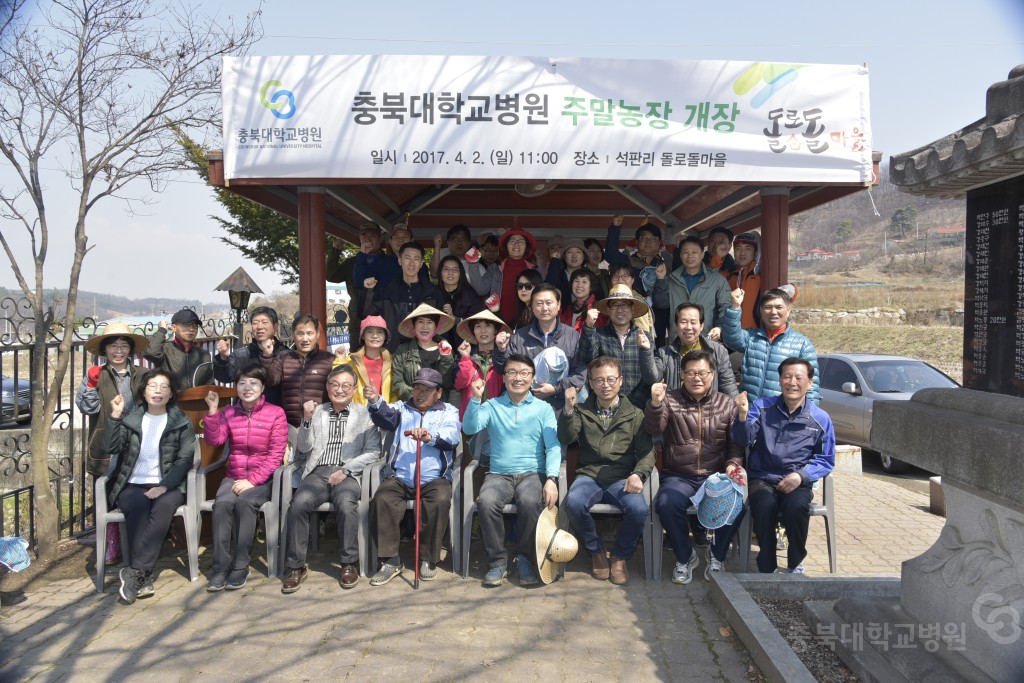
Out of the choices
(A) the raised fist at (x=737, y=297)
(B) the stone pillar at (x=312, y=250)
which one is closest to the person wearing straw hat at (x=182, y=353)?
(B) the stone pillar at (x=312, y=250)

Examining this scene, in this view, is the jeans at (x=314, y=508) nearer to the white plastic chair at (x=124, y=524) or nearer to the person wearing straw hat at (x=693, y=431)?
the white plastic chair at (x=124, y=524)

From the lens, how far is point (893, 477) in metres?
8.95

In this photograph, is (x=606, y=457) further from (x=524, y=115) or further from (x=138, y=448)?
(x=138, y=448)

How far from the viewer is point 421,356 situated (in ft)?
17.9

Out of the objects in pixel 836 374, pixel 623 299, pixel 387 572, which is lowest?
pixel 387 572

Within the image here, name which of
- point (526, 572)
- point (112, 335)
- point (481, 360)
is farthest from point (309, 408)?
point (526, 572)

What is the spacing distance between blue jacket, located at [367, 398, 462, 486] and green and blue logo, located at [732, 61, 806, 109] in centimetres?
311

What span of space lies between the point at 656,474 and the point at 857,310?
32657mm

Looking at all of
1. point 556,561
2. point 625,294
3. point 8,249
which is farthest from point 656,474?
point 8,249

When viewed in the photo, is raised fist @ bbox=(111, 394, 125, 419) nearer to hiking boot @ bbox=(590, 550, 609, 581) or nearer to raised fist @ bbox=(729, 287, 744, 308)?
hiking boot @ bbox=(590, 550, 609, 581)

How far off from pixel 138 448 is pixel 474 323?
246cm

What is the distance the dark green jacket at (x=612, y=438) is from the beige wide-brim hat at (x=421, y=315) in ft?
4.36

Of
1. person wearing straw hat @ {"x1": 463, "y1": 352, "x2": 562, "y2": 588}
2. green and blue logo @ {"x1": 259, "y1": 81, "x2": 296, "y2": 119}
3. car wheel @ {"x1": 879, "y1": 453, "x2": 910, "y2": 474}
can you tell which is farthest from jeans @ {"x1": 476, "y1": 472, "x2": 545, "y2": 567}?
car wheel @ {"x1": 879, "y1": 453, "x2": 910, "y2": 474}

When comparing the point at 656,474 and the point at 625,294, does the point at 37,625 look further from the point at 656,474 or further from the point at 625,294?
the point at 625,294
